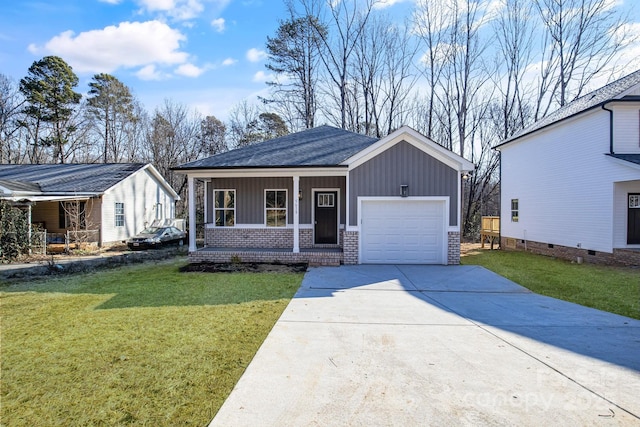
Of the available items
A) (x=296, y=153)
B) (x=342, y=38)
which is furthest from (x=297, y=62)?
(x=296, y=153)

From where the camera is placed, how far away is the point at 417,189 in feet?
34.0

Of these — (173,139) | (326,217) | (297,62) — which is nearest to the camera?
(326,217)

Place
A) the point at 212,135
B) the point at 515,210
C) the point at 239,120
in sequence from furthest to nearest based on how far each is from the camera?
the point at 212,135, the point at 239,120, the point at 515,210

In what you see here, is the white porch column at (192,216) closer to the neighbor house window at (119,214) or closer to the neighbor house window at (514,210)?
the neighbor house window at (119,214)

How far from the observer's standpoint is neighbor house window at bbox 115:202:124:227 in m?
17.3

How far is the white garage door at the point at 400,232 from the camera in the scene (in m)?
10.5

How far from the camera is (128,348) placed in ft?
13.6

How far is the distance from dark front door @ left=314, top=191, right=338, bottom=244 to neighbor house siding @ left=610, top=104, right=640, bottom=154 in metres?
9.81

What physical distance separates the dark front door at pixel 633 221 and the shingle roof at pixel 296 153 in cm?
927

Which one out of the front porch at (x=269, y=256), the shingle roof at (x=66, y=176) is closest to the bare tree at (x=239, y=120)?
the shingle roof at (x=66, y=176)

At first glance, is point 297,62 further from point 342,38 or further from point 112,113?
point 112,113

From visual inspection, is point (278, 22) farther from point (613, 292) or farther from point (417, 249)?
point (613, 292)

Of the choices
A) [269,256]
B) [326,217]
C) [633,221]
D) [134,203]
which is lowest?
[269,256]

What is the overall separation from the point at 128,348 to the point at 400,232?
8312mm
